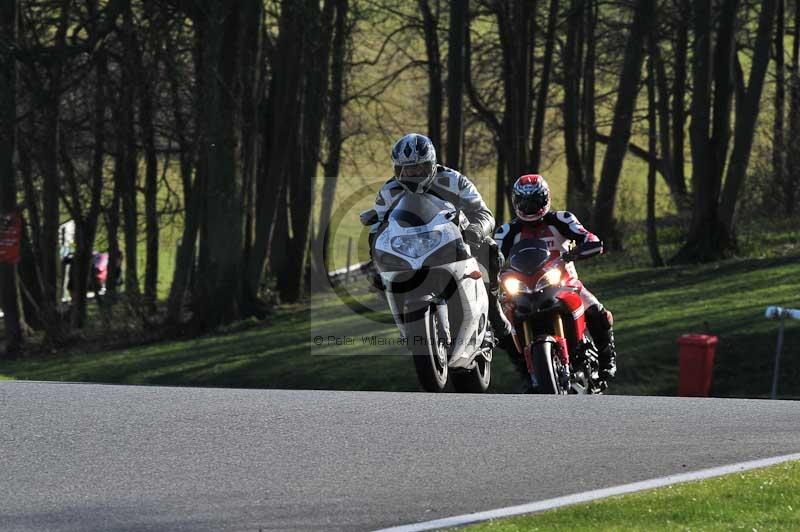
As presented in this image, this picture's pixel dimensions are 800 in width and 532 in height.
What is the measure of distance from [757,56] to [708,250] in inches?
164

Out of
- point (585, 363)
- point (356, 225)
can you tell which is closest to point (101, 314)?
point (585, 363)

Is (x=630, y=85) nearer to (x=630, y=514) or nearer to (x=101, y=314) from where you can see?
(x=101, y=314)

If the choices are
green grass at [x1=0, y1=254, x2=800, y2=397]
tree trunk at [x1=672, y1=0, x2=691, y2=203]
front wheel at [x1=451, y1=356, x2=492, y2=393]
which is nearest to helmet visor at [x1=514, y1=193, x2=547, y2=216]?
front wheel at [x1=451, y1=356, x2=492, y2=393]

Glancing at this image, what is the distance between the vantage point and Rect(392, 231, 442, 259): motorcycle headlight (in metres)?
11.0

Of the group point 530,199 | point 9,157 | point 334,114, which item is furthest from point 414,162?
point 334,114

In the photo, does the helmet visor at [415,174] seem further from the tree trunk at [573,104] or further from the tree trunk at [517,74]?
the tree trunk at [573,104]

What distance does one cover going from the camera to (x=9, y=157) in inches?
1182

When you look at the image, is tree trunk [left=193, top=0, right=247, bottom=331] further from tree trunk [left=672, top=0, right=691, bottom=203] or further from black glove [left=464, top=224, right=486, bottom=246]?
black glove [left=464, top=224, right=486, bottom=246]

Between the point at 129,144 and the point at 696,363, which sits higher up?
the point at 129,144

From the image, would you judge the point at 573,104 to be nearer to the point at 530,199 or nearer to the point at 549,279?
the point at 530,199

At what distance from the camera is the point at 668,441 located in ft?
29.1

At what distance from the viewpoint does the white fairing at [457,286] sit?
1109 centimetres

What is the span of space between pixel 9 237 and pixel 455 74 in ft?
32.6

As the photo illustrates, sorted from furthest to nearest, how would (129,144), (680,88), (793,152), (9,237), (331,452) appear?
(793,152) < (680,88) < (129,144) < (9,237) < (331,452)
